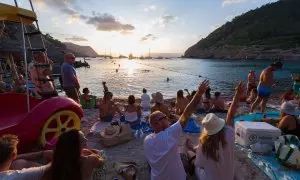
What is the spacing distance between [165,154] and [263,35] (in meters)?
134

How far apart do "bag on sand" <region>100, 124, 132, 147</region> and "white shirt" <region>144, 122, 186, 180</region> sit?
3044 millimetres

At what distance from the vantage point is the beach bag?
5.51 metres

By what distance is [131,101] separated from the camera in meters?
8.83

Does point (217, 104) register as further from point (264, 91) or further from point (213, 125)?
point (213, 125)

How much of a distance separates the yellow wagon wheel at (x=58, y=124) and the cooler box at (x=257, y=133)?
13.3 feet

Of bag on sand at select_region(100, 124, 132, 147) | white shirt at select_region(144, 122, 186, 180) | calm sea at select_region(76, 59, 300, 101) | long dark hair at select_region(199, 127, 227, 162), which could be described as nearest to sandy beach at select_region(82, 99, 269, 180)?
bag on sand at select_region(100, 124, 132, 147)

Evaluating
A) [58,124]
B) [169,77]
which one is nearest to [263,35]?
[169,77]

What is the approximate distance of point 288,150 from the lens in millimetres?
5602

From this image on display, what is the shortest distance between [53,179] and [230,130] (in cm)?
236

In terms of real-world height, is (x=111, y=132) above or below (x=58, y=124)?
below

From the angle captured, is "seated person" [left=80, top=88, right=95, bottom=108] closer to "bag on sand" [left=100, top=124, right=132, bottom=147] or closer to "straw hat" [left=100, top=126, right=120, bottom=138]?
"bag on sand" [left=100, top=124, right=132, bottom=147]

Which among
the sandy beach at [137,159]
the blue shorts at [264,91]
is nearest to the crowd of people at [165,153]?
the sandy beach at [137,159]

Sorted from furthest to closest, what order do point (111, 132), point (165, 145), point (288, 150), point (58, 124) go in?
point (111, 132)
point (58, 124)
point (288, 150)
point (165, 145)

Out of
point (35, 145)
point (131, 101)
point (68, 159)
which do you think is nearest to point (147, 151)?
point (68, 159)
